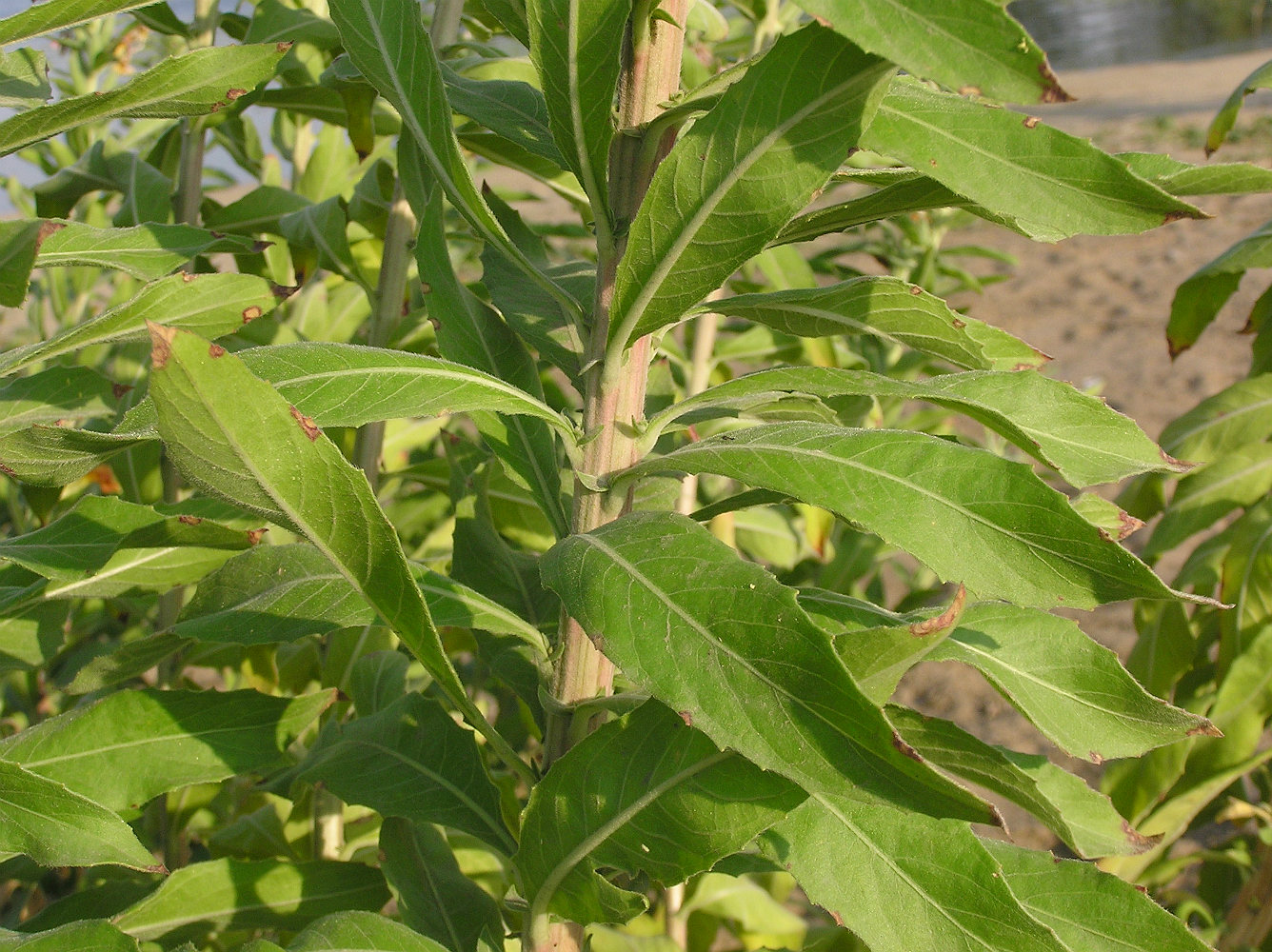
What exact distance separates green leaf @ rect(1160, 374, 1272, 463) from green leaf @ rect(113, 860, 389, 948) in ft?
5.07

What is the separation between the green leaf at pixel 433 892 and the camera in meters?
1.08

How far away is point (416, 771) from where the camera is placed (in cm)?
107

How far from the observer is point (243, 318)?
1.17m

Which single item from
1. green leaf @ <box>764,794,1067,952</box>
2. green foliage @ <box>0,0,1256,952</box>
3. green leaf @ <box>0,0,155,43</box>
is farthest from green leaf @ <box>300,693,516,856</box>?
green leaf @ <box>0,0,155,43</box>

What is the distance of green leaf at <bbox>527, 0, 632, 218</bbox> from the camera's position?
753 millimetres

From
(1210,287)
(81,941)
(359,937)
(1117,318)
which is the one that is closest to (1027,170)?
(359,937)

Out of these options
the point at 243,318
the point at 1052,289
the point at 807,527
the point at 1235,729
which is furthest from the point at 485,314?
the point at 1052,289

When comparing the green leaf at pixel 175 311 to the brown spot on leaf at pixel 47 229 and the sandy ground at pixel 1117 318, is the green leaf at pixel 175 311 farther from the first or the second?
the sandy ground at pixel 1117 318

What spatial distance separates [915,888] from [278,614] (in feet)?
1.88

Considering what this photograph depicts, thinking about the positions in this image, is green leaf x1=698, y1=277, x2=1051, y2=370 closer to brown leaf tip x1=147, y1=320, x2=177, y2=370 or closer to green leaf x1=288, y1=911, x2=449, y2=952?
brown leaf tip x1=147, y1=320, x2=177, y2=370

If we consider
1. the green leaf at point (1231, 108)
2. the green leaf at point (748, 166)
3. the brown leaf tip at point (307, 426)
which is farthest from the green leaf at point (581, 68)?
the green leaf at point (1231, 108)

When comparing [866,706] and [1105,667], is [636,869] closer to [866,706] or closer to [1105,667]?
[866,706]

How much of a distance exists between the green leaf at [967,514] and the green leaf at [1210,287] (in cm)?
130


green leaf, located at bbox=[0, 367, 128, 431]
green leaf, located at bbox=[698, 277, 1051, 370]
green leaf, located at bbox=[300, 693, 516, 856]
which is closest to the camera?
green leaf, located at bbox=[698, 277, 1051, 370]
